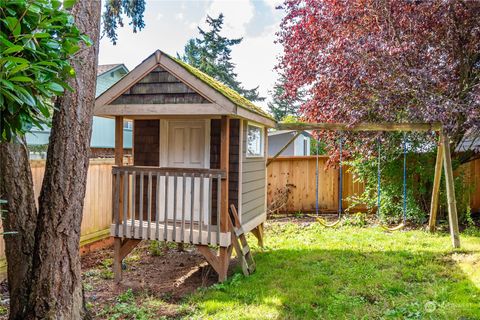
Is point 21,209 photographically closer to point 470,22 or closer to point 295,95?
point 295,95

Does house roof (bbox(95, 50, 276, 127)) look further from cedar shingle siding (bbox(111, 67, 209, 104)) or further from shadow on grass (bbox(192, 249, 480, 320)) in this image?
shadow on grass (bbox(192, 249, 480, 320))

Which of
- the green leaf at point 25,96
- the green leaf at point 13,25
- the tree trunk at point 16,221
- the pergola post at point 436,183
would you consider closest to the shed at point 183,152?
the tree trunk at point 16,221

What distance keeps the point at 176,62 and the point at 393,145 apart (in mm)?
5567

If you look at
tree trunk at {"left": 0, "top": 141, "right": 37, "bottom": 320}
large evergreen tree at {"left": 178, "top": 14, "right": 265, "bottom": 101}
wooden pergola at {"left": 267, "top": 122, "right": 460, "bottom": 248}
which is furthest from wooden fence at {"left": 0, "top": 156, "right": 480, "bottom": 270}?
large evergreen tree at {"left": 178, "top": 14, "right": 265, "bottom": 101}

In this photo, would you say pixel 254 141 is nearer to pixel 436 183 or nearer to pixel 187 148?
pixel 187 148

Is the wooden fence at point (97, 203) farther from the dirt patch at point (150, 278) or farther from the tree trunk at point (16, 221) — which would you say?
the tree trunk at point (16, 221)

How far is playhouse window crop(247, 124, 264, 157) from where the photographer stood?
6.19 meters

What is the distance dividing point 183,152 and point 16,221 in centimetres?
319

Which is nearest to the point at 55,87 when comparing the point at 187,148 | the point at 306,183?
the point at 187,148

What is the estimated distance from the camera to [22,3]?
160 centimetres

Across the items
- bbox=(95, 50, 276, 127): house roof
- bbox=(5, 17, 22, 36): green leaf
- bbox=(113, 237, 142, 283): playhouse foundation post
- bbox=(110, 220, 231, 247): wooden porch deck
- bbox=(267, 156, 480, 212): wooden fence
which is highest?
bbox=(95, 50, 276, 127): house roof

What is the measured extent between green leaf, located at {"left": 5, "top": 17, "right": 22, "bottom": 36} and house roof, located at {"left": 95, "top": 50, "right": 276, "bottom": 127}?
128 inches

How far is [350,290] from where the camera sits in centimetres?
443

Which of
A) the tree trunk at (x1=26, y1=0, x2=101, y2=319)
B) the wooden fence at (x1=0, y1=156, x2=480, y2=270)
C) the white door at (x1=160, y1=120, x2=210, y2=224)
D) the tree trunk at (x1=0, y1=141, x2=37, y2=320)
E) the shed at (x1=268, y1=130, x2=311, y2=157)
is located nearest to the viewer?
the tree trunk at (x1=26, y1=0, x2=101, y2=319)
